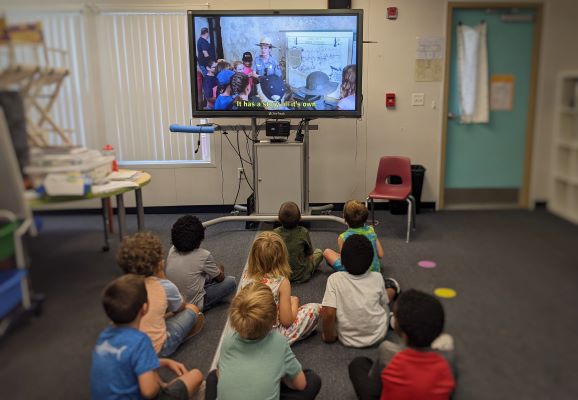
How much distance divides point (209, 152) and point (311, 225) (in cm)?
120

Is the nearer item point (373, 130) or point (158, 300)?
point (158, 300)

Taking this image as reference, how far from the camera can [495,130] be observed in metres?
3.10

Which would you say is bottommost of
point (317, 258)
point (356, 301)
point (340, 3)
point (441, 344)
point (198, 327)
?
point (198, 327)

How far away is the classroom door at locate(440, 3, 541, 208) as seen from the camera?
1.87m

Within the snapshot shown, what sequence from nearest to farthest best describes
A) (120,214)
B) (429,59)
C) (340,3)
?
(120,214), (340,3), (429,59)

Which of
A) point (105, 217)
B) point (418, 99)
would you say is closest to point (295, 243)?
point (105, 217)

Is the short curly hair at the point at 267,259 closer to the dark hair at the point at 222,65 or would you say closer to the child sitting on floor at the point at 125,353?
the child sitting on floor at the point at 125,353

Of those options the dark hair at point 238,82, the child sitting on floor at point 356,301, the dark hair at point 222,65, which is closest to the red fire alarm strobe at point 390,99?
the dark hair at point 238,82

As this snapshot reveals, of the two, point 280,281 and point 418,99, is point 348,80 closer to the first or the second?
point 418,99

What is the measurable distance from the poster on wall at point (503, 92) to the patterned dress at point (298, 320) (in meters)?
1.23

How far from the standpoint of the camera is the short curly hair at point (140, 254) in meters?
1.31

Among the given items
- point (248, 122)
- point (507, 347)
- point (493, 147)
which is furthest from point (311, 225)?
point (507, 347)

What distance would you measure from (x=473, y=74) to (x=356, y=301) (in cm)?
235

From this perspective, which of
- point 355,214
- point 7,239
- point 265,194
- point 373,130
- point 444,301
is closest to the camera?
point 7,239
